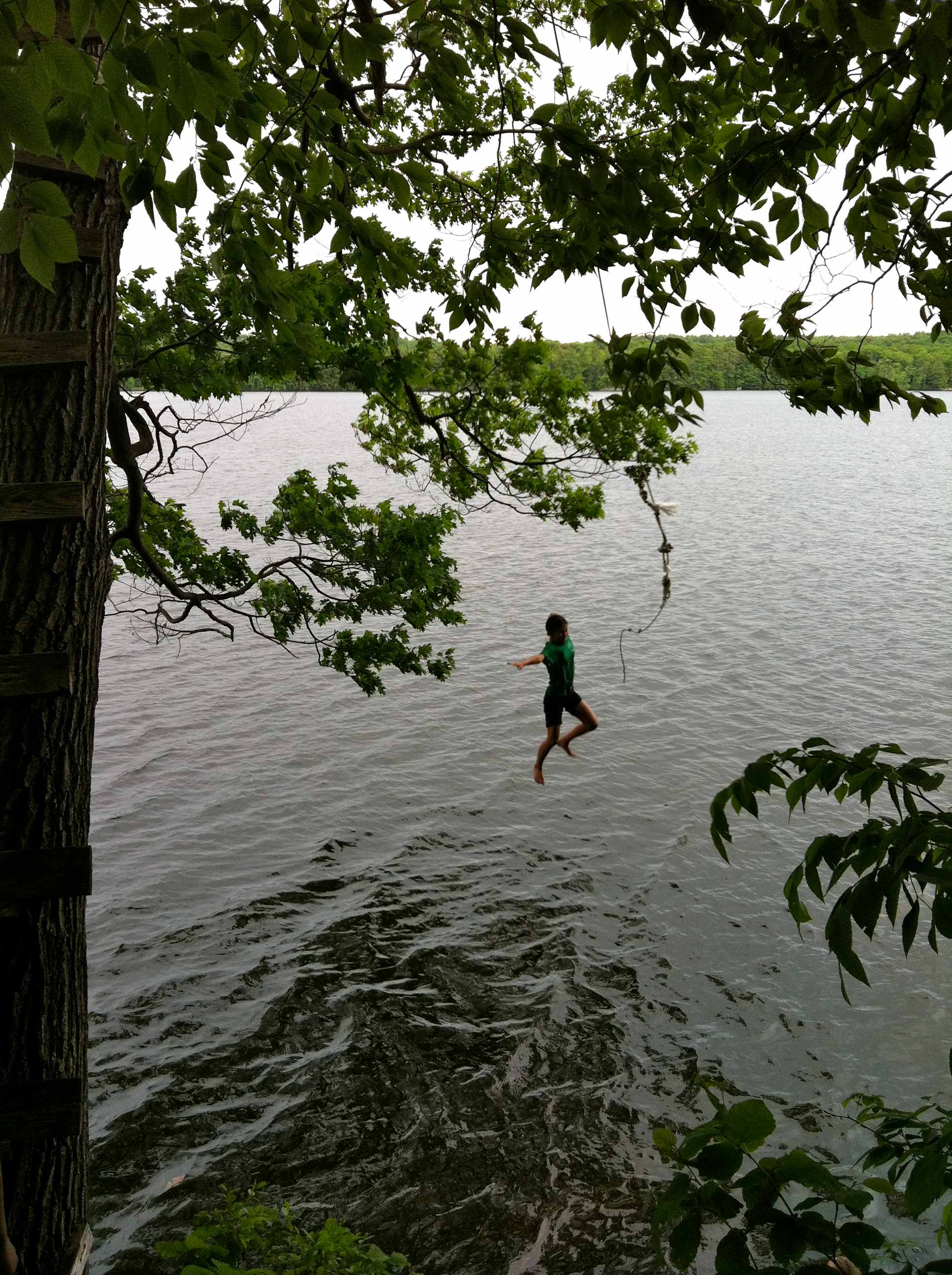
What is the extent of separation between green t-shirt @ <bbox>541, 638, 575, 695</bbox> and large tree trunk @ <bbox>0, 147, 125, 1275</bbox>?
9358 mm

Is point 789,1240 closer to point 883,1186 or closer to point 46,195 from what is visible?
point 883,1186

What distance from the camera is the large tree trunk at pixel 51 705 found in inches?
142

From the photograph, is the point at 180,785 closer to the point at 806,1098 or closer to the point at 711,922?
the point at 711,922

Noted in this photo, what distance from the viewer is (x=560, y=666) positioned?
1312 cm

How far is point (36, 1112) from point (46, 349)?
286 centimetres

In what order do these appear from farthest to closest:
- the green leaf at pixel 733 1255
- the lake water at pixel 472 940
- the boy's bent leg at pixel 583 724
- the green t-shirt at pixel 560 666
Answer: the boy's bent leg at pixel 583 724
the green t-shirt at pixel 560 666
the lake water at pixel 472 940
the green leaf at pixel 733 1255

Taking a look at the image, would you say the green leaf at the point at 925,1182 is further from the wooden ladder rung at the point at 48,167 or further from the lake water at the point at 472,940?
the lake water at the point at 472,940

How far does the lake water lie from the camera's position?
25.7 ft

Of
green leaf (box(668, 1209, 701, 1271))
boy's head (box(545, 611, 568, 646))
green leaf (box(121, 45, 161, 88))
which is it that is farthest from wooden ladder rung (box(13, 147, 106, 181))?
boy's head (box(545, 611, 568, 646))

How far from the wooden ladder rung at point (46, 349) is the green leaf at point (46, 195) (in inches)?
58.4

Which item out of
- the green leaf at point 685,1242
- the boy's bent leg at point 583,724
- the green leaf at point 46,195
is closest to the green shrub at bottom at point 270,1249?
the green leaf at point 685,1242

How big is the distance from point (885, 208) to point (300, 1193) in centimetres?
769

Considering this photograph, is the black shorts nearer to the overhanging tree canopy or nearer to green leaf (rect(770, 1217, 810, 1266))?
the overhanging tree canopy

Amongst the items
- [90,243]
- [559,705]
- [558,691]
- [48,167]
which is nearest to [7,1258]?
[90,243]
